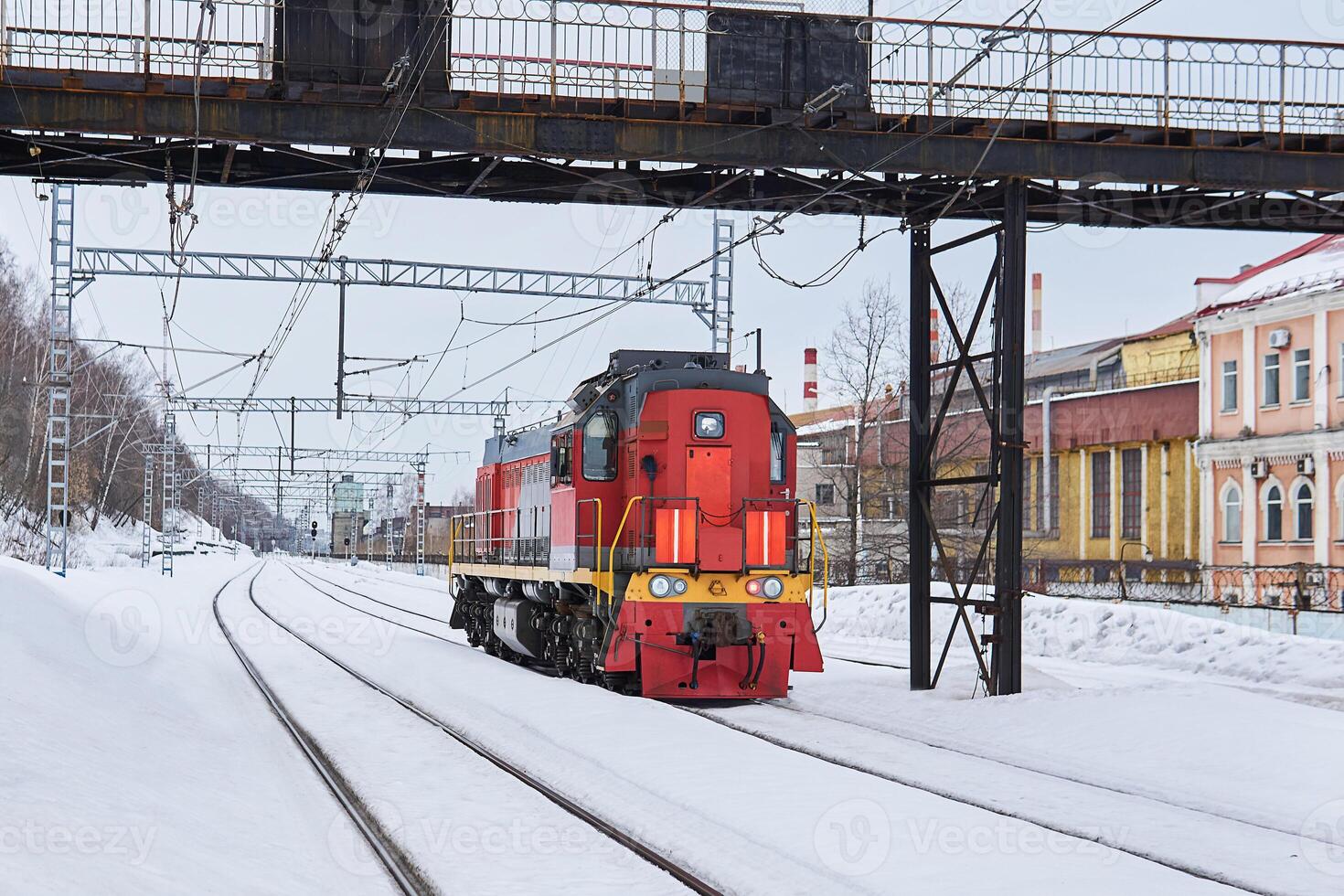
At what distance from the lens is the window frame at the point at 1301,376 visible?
34.9 meters

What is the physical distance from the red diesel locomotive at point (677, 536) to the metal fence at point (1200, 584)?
12.5 m

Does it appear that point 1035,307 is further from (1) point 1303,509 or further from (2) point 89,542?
(2) point 89,542

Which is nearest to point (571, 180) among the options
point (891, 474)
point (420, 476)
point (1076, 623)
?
point (1076, 623)

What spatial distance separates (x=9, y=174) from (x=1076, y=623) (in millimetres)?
17939

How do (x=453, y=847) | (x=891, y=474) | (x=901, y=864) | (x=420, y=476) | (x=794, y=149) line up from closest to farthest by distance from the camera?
1. (x=901, y=864)
2. (x=453, y=847)
3. (x=794, y=149)
4. (x=891, y=474)
5. (x=420, y=476)

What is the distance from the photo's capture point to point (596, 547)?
15469 millimetres

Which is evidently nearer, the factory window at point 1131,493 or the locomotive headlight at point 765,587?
the locomotive headlight at point 765,587

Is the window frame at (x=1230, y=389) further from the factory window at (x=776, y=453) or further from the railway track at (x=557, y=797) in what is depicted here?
the railway track at (x=557, y=797)

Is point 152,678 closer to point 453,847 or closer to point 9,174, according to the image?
point 9,174

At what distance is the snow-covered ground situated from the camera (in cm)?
727

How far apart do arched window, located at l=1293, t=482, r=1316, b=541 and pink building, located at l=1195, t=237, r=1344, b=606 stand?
33 mm

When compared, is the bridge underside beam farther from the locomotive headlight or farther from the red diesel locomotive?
the locomotive headlight

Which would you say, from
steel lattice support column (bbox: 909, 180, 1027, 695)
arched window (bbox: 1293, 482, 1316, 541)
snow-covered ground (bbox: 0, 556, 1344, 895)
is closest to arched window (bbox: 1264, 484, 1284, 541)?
arched window (bbox: 1293, 482, 1316, 541)

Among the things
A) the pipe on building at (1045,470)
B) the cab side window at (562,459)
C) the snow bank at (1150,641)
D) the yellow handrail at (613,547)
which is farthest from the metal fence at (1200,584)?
the cab side window at (562,459)
